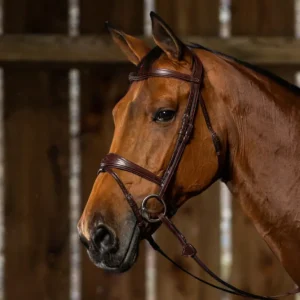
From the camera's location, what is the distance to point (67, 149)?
7.35 feet

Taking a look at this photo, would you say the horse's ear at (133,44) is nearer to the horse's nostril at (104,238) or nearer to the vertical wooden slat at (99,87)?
the horse's nostril at (104,238)

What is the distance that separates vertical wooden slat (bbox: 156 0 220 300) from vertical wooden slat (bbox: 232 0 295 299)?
91 millimetres

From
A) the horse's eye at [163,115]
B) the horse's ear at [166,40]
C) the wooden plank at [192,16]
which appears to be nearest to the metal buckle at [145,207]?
the horse's eye at [163,115]

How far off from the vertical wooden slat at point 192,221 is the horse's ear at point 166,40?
951mm

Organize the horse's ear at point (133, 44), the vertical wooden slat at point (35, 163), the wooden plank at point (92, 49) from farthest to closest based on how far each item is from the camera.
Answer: the vertical wooden slat at point (35, 163), the wooden plank at point (92, 49), the horse's ear at point (133, 44)

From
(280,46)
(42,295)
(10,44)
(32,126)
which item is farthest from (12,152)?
(280,46)

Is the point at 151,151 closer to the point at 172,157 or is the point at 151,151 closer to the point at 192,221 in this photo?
the point at 172,157

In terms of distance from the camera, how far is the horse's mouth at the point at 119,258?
4.33 ft

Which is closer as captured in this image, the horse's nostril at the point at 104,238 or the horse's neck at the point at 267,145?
the horse's nostril at the point at 104,238

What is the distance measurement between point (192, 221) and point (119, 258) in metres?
1.00

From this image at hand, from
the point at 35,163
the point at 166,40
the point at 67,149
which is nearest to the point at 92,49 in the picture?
the point at 67,149

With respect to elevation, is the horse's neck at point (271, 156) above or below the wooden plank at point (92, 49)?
below

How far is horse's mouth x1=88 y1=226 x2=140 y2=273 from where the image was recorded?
1319mm

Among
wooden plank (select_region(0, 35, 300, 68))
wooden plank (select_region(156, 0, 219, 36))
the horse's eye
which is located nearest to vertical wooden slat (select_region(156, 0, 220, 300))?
wooden plank (select_region(156, 0, 219, 36))
